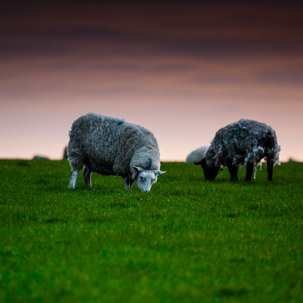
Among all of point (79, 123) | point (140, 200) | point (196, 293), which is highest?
point (79, 123)

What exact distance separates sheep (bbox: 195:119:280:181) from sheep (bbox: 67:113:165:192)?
5.70 m

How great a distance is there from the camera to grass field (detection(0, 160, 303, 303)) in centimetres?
652

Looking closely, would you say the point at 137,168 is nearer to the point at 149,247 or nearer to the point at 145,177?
the point at 145,177

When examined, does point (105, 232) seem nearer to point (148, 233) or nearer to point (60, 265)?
point (148, 233)

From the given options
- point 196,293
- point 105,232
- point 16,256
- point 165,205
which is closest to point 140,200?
point 165,205

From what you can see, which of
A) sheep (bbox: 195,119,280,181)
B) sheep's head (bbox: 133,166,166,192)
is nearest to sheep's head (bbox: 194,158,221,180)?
sheep (bbox: 195,119,280,181)

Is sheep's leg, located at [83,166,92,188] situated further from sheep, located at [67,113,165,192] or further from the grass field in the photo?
Answer: the grass field

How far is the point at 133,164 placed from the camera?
15711 mm

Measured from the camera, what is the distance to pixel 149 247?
870cm

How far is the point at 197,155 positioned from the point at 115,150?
23.6 metres

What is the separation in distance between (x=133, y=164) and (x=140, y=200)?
2.07 meters

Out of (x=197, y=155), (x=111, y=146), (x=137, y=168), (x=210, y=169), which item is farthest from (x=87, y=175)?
(x=197, y=155)

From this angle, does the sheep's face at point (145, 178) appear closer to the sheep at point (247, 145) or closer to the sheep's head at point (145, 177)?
the sheep's head at point (145, 177)

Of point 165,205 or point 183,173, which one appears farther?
point 183,173
